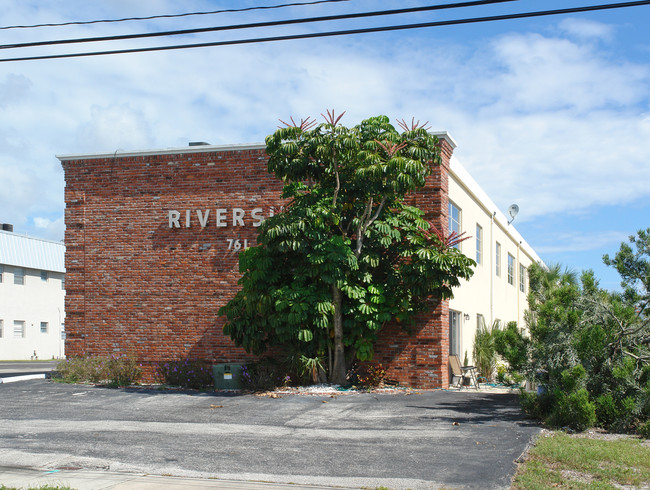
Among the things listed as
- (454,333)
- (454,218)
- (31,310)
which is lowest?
(31,310)

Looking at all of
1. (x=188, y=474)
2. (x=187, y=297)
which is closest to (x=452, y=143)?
(x=187, y=297)

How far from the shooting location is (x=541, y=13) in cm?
1037

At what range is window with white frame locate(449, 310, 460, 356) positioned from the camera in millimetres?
20716

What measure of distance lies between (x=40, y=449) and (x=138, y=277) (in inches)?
393

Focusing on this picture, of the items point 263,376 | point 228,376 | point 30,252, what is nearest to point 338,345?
point 263,376

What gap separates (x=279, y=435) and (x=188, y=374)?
733 centimetres

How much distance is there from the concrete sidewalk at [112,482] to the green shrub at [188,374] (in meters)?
9.33

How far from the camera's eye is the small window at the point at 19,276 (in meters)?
47.4

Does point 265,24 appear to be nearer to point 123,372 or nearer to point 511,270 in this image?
point 123,372

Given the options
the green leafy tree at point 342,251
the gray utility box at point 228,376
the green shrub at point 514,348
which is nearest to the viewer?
the green shrub at point 514,348

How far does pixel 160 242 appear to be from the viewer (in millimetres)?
20484

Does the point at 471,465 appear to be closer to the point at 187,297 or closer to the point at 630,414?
the point at 630,414

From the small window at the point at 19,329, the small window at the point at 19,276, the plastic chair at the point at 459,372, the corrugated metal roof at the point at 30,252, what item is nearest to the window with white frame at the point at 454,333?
the plastic chair at the point at 459,372

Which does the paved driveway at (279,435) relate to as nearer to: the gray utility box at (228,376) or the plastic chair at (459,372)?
the gray utility box at (228,376)
